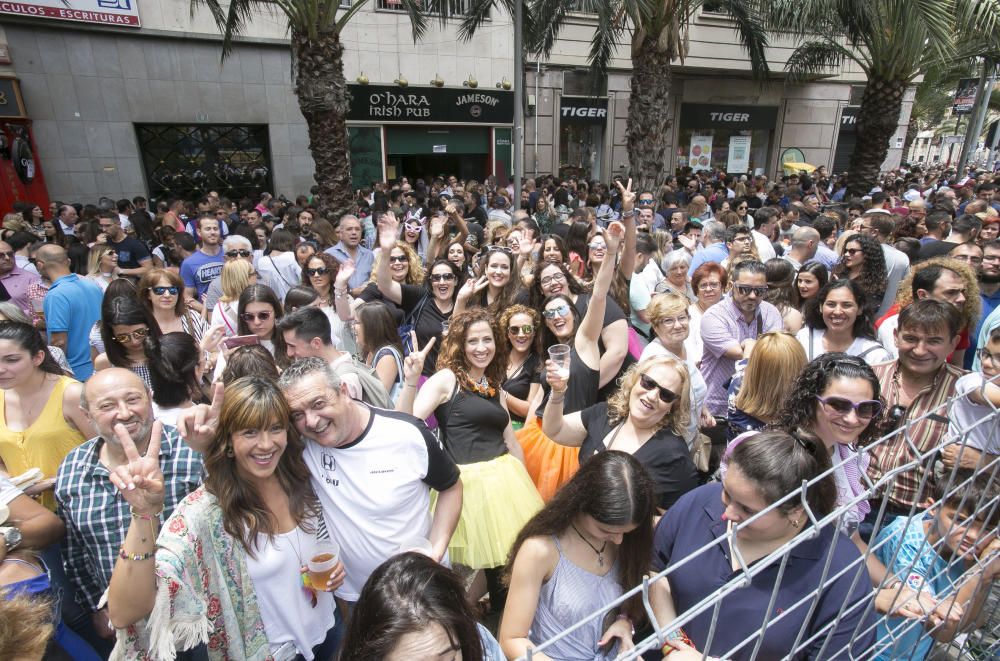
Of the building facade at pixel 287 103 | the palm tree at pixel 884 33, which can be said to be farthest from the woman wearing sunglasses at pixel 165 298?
the palm tree at pixel 884 33

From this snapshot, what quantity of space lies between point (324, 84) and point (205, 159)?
24.4ft

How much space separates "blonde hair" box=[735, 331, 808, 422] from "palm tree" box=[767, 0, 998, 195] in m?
9.60

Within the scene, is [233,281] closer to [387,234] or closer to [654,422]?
[387,234]

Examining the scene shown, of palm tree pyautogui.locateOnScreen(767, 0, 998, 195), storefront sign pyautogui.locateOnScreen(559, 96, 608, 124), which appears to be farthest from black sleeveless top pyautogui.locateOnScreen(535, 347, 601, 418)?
storefront sign pyautogui.locateOnScreen(559, 96, 608, 124)

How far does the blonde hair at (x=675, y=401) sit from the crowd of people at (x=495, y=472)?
2 centimetres

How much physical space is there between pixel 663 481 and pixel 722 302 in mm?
2013

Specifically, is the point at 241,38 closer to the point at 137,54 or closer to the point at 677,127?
the point at 137,54

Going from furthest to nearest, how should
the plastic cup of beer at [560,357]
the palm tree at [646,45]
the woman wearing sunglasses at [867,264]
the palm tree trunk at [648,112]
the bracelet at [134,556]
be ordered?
1. the palm tree trunk at [648,112]
2. the palm tree at [646,45]
3. the woman wearing sunglasses at [867,264]
4. the plastic cup of beer at [560,357]
5. the bracelet at [134,556]

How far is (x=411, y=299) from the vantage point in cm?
497

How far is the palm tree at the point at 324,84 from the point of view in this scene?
8570mm

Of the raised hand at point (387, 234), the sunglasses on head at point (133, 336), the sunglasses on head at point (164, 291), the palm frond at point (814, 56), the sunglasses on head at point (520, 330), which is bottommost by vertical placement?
the sunglasses on head at point (520, 330)

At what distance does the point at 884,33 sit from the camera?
11.3 m

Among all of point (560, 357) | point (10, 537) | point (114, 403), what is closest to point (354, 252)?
point (560, 357)

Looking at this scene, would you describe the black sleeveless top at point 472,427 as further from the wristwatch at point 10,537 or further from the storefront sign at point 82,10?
the storefront sign at point 82,10
